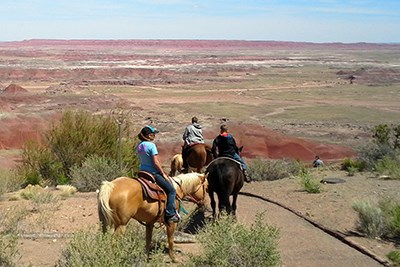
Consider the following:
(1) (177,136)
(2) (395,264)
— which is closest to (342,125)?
(1) (177,136)

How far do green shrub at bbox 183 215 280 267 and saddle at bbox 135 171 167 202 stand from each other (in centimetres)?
130

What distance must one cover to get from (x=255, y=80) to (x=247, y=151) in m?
66.3

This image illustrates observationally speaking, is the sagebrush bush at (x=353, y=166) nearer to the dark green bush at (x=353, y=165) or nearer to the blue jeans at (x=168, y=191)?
the dark green bush at (x=353, y=165)

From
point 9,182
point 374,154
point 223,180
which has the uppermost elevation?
point 223,180

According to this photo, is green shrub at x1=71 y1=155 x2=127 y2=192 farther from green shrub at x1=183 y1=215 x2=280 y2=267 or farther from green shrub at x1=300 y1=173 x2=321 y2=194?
green shrub at x1=183 y1=215 x2=280 y2=267

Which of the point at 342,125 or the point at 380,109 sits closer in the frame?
the point at 342,125

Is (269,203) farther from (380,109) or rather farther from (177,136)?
(380,109)

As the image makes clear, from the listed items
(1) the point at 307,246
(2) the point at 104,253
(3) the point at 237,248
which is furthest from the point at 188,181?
(2) the point at 104,253

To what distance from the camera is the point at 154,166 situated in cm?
912

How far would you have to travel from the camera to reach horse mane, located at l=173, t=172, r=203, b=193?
32.5ft

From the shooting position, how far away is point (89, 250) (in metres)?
6.60

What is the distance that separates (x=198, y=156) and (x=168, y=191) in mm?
5695

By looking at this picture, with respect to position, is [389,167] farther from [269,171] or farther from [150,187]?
[150,187]

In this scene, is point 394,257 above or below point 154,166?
below
